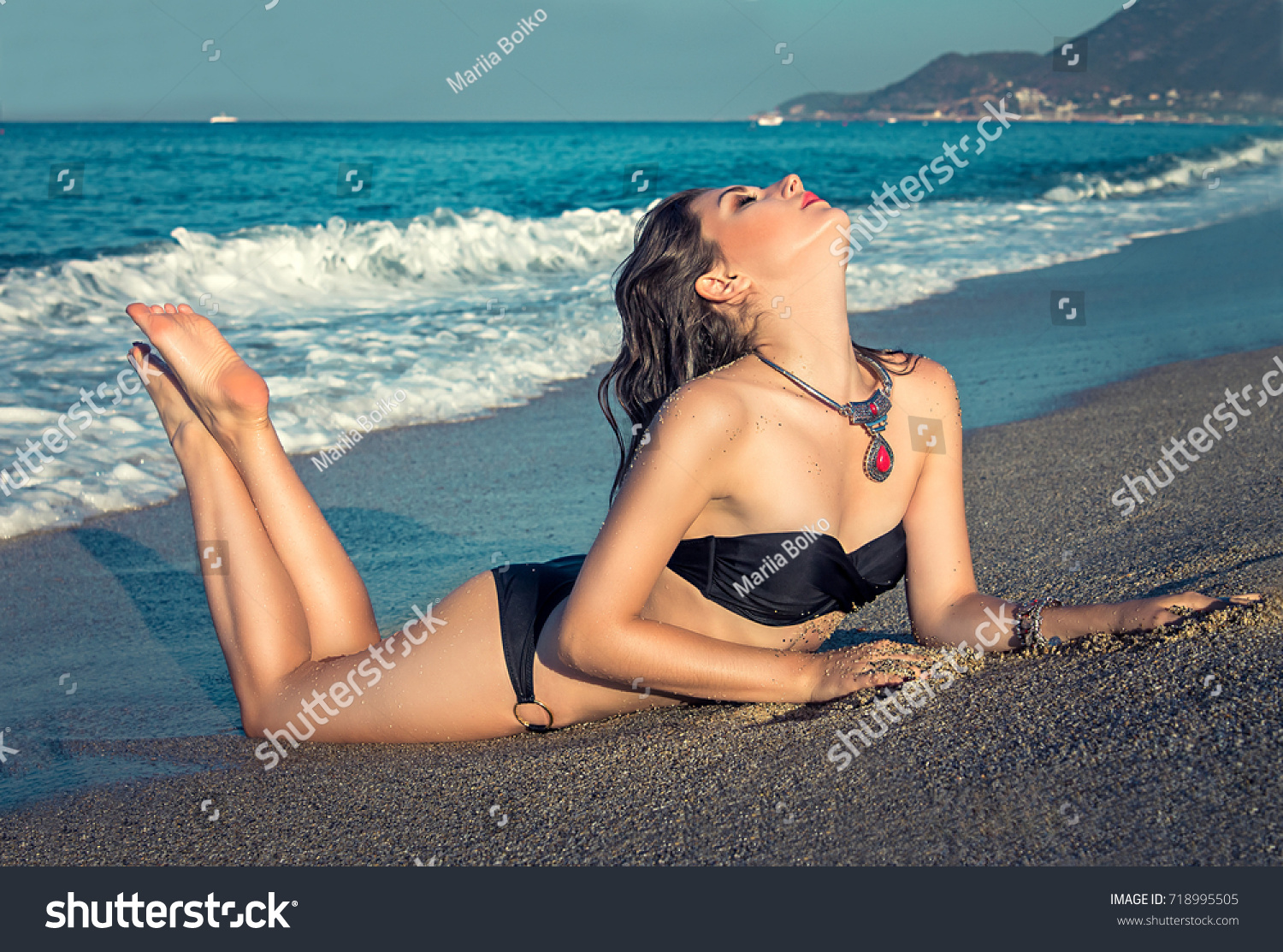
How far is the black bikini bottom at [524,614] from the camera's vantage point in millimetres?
2693

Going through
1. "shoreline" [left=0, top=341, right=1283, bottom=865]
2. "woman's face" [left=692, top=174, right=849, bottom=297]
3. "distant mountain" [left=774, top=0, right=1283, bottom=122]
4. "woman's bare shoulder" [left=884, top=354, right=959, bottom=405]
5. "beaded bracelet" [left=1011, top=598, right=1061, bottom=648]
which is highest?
"distant mountain" [left=774, top=0, right=1283, bottom=122]

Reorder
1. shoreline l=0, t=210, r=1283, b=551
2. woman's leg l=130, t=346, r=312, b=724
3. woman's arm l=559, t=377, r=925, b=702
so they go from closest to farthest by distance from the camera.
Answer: woman's arm l=559, t=377, r=925, b=702
woman's leg l=130, t=346, r=312, b=724
shoreline l=0, t=210, r=1283, b=551

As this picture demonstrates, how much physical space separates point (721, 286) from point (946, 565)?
3.24 feet

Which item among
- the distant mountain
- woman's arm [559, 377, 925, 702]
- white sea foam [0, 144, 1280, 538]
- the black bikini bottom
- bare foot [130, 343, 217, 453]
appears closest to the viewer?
woman's arm [559, 377, 925, 702]

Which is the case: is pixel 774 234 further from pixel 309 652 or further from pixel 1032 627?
pixel 309 652

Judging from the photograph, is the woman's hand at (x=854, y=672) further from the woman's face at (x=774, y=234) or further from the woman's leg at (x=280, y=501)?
the woman's leg at (x=280, y=501)

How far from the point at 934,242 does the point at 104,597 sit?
1371cm

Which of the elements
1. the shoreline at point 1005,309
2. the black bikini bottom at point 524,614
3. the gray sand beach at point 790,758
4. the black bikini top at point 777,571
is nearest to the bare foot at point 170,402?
the gray sand beach at point 790,758

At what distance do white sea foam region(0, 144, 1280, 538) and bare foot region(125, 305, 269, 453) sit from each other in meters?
2.18

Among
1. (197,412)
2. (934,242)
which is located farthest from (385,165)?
(197,412)

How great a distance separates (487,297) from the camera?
39.5 ft

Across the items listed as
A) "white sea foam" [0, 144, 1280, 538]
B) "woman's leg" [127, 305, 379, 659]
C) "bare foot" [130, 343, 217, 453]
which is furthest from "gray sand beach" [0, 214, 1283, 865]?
"white sea foam" [0, 144, 1280, 538]

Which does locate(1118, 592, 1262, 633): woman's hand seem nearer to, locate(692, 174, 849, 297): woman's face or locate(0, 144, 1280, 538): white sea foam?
locate(692, 174, 849, 297): woman's face

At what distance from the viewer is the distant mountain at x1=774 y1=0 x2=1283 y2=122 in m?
46.2
